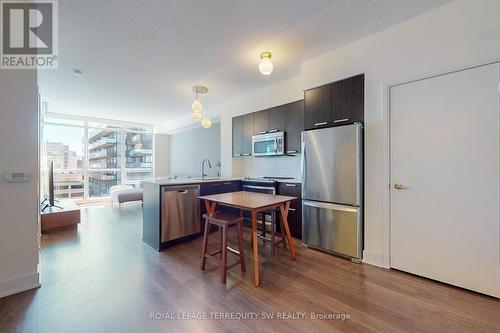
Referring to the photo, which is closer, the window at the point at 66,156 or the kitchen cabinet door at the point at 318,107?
the kitchen cabinet door at the point at 318,107

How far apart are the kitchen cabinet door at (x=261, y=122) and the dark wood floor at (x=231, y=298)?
2293 mm

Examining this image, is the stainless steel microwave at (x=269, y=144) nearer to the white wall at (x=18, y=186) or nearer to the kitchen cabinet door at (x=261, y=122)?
the kitchen cabinet door at (x=261, y=122)

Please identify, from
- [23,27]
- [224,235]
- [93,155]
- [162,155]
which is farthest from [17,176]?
[162,155]

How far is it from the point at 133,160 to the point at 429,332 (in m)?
8.22

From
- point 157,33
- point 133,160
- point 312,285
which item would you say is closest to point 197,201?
point 312,285

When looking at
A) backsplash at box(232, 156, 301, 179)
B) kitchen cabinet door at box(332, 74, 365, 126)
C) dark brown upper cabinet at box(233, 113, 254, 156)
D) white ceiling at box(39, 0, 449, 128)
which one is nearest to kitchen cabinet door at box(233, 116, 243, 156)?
dark brown upper cabinet at box(233, 113, 254, 156)

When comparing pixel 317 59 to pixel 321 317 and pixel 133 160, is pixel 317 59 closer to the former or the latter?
pixel 321 317

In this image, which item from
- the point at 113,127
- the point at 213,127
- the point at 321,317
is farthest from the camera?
the point at 113,127

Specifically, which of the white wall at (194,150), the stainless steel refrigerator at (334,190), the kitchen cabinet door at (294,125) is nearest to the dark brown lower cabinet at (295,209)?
the stainless steel refrigerator at (334,190)

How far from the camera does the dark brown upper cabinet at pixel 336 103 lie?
2.59 meters

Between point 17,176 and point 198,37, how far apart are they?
2.27m

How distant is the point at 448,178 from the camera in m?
2.07

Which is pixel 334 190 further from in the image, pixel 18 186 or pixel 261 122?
pixel 18 186

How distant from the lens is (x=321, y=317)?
5.38 ft
